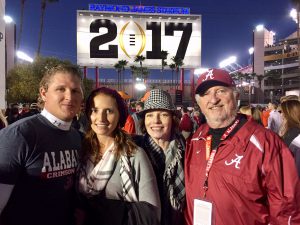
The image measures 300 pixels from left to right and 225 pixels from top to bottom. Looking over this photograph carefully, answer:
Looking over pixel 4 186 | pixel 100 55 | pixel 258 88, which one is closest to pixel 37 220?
pixel 4 186

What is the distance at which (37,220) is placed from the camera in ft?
7.34

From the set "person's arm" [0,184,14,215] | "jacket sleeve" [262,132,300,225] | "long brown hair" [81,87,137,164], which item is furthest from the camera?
"long brown hair" [81,87,137,164]

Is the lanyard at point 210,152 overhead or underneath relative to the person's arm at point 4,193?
overhead

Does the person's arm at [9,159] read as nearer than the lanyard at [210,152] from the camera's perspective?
Yes

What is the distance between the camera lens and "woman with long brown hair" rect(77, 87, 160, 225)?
2338 mm

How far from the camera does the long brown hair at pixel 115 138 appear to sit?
2559 millimetres

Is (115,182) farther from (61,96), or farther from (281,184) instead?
(281,184)

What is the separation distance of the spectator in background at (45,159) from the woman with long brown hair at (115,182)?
14cm

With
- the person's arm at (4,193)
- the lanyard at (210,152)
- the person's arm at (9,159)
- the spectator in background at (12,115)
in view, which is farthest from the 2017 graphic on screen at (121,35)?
the person's arm at (4,193)

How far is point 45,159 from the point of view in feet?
7.47

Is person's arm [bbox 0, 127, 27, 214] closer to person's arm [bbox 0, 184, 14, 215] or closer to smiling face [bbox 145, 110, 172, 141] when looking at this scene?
person's arm [bbox 0, 184, 14, 215]

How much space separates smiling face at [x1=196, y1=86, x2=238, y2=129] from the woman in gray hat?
18.7 inches

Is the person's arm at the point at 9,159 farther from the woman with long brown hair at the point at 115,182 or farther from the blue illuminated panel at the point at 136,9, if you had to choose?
the blue illuminated panel at the point at 136,9

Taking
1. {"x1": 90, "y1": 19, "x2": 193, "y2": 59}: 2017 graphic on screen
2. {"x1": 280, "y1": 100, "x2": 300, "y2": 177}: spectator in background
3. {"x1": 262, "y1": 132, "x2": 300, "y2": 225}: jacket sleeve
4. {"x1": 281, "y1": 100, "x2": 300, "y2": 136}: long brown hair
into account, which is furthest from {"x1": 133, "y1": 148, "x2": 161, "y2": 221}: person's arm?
{"x1": 90, "y1": 19, "x2": 193, "y2": 59}: 2017 graphic on screen
